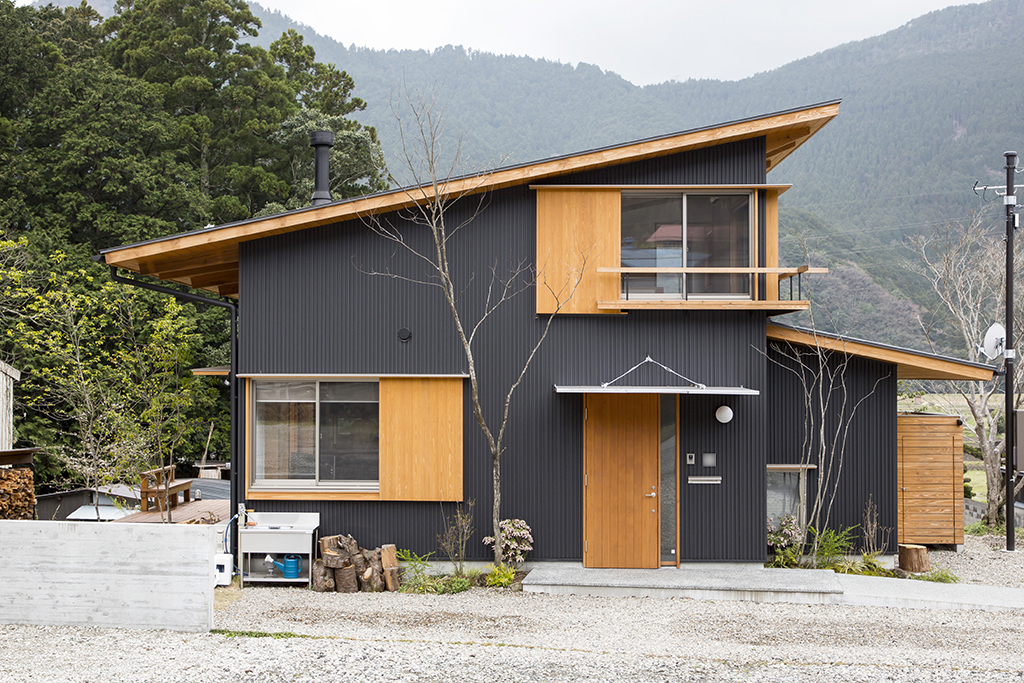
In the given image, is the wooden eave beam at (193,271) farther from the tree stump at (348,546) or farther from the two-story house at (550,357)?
the tree stump at (348,546)

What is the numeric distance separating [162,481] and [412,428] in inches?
232

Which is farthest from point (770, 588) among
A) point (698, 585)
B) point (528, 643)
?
point (528, 643)

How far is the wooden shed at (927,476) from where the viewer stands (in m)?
10.7

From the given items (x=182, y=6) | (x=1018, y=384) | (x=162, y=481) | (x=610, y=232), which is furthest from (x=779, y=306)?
(x=182, y=6)

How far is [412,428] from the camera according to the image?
9242 millimetres

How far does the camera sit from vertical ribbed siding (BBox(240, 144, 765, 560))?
30.4 feet

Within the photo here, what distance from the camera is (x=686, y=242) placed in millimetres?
9414

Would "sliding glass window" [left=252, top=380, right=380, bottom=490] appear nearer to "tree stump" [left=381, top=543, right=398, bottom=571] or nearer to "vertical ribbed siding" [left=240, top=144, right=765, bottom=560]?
"vertical ribbed siding" [left=240, top=144, right=765, bottom=560]

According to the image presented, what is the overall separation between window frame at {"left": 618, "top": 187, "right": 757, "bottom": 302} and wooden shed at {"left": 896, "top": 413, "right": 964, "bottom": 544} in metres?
3.31

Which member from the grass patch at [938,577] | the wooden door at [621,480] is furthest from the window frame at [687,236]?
the grass patch at [938,577]

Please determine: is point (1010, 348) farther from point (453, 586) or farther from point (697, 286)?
point (453, 586)

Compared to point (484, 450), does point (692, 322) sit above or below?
above

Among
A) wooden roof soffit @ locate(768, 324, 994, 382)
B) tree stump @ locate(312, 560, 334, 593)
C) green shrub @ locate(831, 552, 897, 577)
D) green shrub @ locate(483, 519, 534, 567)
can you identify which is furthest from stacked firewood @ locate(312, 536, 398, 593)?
wooden roof soffit @ locate(768, 324, 994, 382)

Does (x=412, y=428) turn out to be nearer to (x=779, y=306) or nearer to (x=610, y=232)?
(x=610, y=232)
